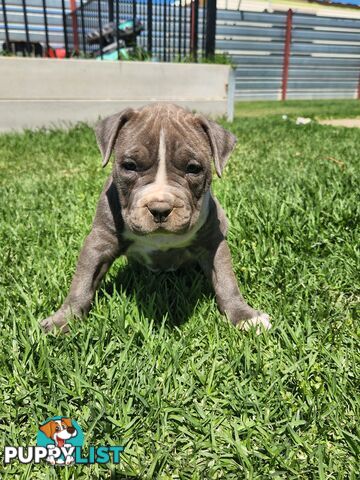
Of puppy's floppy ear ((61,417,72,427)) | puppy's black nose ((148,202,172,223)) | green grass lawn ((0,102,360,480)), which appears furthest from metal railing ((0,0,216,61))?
puppy's floppy ear ((61,417,72,427))

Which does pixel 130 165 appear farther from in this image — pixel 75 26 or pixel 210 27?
pixel 75 26

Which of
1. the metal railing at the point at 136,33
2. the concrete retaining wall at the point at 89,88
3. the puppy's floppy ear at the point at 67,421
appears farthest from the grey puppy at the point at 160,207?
the metal railing at the point at 136,33

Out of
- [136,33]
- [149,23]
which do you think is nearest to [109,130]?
[149,23]

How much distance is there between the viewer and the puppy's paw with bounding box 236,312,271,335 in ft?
8.46

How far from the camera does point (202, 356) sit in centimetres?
242

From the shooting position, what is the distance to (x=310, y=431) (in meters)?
2.00

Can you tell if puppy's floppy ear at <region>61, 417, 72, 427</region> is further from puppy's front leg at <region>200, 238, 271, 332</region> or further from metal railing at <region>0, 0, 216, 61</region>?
metal railing at <region>0, 0, 216, 61</region>

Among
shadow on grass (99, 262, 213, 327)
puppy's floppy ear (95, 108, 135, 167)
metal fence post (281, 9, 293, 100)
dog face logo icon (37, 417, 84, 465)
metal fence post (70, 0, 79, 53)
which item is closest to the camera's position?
dog face logo icon (37, 417, 84, 465)

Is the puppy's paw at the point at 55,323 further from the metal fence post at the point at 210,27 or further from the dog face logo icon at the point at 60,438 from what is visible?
the metal fence post at the point at 210,27

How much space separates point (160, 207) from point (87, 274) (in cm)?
75

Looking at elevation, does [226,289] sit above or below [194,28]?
below

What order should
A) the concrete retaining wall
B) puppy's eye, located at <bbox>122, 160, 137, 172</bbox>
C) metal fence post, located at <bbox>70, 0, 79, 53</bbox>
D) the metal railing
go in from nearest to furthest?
puppy's eye, located at <bbox>122, 160, 137, 172</bbox>, the concrete retaining wall, the metal railing, metal fence post, located at <bbox>70, 0, 79, 53</bbox>

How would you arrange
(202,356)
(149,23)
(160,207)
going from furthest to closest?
(149,23) → (202,356) → (160,207)

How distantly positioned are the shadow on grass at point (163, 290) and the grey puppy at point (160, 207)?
0.12 meters
